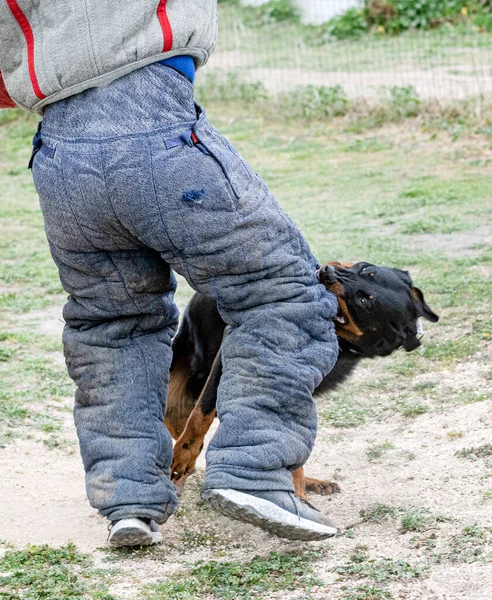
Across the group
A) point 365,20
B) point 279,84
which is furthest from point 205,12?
point 365,20

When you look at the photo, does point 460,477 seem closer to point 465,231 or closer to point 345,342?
point 345,342

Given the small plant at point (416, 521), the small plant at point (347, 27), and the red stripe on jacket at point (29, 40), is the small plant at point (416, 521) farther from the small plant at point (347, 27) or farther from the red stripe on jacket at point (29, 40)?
the small plant at point (347, 27)

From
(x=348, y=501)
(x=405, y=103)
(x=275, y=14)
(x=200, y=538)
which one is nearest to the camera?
(x=200, y=538)

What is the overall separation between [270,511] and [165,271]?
886 millimetres

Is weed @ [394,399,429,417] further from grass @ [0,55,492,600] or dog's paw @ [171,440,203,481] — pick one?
dog's paw @ [171,440,203,481]

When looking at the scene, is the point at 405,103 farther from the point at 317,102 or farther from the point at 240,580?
the point at 240,580

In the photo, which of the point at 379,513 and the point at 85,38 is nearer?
the point at 85,38

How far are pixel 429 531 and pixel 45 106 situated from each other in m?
1.93

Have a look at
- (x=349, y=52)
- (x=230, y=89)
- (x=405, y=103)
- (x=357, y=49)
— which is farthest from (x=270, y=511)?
(x=357, y=49)

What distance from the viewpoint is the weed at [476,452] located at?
159 inches

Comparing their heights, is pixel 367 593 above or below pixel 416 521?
above

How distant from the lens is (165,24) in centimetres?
292

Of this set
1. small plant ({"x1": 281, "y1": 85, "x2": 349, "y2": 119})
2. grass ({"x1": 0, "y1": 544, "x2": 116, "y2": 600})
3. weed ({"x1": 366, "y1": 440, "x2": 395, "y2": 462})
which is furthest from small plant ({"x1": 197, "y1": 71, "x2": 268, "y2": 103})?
grass ({"x1": 0, "y1": 544, "x2": 116, "y2": 600})

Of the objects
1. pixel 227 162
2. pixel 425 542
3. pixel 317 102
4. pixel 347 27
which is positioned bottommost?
pixel 347 27
